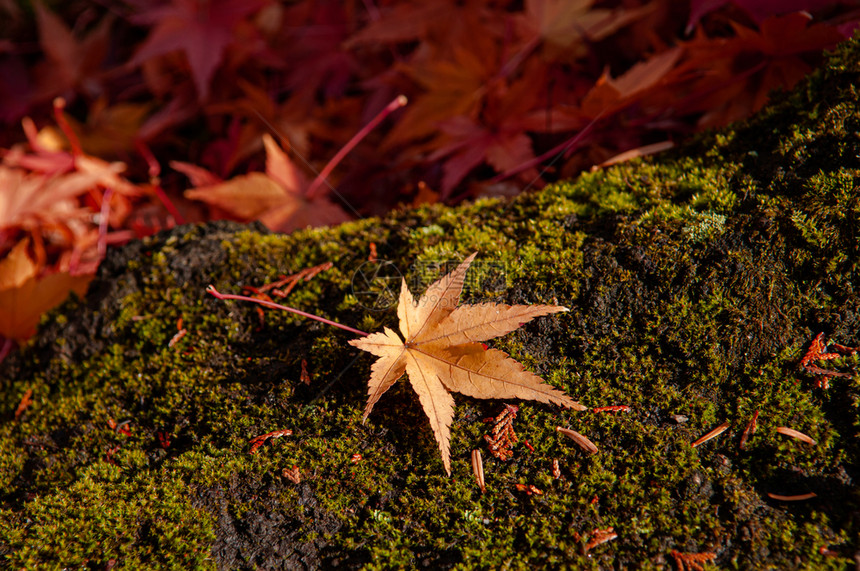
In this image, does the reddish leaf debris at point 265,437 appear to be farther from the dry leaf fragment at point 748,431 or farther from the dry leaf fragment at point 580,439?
the dry leaf fragment at point 748,431

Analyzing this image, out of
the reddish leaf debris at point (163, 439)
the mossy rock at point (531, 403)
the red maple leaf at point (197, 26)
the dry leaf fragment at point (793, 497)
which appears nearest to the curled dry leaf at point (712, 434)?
the mossy rock at point (531, 403)

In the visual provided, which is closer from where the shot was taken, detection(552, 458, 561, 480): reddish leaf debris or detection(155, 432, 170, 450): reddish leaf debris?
detection(552, 458, 561, 480): reddish leaf debris

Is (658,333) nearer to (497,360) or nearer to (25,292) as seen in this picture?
(497,360)

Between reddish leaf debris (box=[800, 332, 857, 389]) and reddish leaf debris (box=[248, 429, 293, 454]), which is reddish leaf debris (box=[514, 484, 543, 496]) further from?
reddish leaf debris (box=[800, 332, 857, 389])

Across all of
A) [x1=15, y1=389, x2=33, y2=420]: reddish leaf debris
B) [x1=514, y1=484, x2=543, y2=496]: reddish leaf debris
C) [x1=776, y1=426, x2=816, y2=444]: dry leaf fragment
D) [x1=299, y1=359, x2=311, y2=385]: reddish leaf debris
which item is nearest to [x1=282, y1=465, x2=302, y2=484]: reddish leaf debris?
[x1=299, y1=359, x2=311, y2=385]: reddish leaf debris

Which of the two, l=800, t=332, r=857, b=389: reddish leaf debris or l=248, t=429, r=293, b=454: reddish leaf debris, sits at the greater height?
l=800, t=332, r=857, b=389: reddish leaf debris

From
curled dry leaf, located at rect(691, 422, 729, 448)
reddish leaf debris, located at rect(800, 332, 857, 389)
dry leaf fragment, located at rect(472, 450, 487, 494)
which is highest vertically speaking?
reddish leaf debris, located at rect(800, 332, 857, 389)

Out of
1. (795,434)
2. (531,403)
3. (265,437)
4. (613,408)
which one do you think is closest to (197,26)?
(265,437)

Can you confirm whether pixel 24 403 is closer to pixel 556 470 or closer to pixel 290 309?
pixel 290 309
